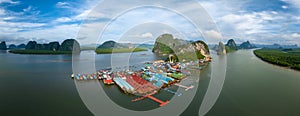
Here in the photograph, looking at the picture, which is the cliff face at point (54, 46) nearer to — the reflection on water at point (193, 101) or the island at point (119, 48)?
the island at point (119, 48)

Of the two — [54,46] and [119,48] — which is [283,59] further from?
[54,46]

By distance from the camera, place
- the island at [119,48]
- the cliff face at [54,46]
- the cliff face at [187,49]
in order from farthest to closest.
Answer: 1. the cliff face at [54,46]
2. the cliff face at [187,49]
3. the island at [119,48]

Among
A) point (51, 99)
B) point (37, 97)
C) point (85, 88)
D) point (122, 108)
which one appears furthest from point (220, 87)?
point (37, 97)

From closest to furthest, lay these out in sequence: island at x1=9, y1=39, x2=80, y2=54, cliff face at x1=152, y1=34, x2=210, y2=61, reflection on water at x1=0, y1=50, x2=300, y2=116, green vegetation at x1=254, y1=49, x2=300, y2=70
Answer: reflection on water at x1=0, y1=50, x2=300, y2=116
green vegetation at x1=254, y1=49, x2=300, y2=70
cliff face at x1=152, y1=34, x2=210, y2=61
island at x1=9, y1=39, x2=80, y2=54

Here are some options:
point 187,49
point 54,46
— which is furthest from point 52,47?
point 187,49

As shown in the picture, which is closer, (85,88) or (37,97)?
(37,97)

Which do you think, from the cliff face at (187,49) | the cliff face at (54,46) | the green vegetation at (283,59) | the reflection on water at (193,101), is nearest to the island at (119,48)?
the reflection on water at (193,101)

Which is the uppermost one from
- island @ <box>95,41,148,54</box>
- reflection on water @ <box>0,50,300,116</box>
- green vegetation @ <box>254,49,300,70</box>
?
island @ <box>95,41,148,54</box>

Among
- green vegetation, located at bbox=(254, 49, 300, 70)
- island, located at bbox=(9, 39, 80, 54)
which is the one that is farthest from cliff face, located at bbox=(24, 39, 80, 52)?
green vegetation, located at bbox=(254, 49, 300, 70)

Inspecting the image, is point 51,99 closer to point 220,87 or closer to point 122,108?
point 122,108

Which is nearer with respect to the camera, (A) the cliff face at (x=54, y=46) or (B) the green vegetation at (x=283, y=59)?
(B) the green vegetation at (x=283, y=59)

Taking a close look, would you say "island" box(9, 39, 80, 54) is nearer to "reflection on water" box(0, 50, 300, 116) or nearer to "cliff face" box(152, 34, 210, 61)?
"cliff face" box(152, 34, 210, 61)
